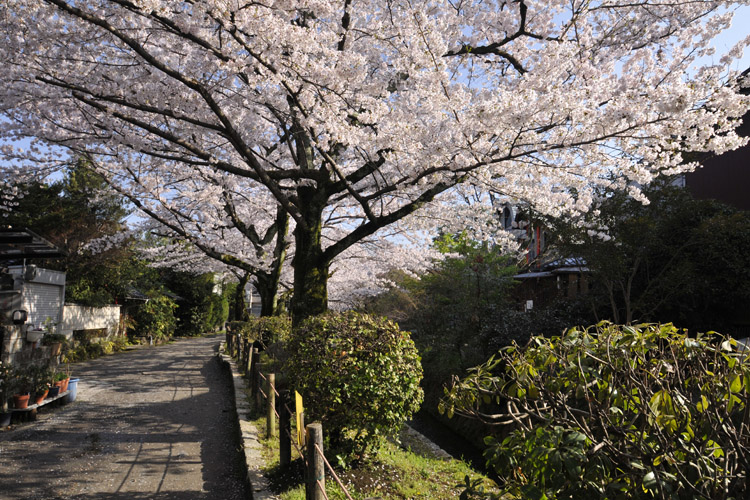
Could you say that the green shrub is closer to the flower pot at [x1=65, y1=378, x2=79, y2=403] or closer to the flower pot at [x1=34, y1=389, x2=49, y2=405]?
the flower pot at [x1=65, y1=378, x2=79, y2=403]

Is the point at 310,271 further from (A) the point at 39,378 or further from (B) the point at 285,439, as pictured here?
(A) the point at 39,378

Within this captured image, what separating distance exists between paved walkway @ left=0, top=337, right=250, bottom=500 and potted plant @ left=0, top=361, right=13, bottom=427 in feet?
0.81

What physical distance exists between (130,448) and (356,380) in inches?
146

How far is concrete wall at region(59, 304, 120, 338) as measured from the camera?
1720cm

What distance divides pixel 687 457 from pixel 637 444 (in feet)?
0.70

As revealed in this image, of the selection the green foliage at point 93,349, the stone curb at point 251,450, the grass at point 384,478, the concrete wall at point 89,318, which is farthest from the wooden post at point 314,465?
the concrete wall at point 89,318

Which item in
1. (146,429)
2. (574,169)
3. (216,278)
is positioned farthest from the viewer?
(216,278)

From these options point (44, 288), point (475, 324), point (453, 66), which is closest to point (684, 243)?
point (475, 324)

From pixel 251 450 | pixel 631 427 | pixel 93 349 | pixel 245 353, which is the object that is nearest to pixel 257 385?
pixel 251 450

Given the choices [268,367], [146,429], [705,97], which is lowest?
[146,429]

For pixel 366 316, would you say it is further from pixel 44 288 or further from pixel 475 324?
pixel 44 288

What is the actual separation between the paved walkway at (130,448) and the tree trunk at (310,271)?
87.1 inches

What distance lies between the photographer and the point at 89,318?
19.3m

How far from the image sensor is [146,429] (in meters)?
7.50
